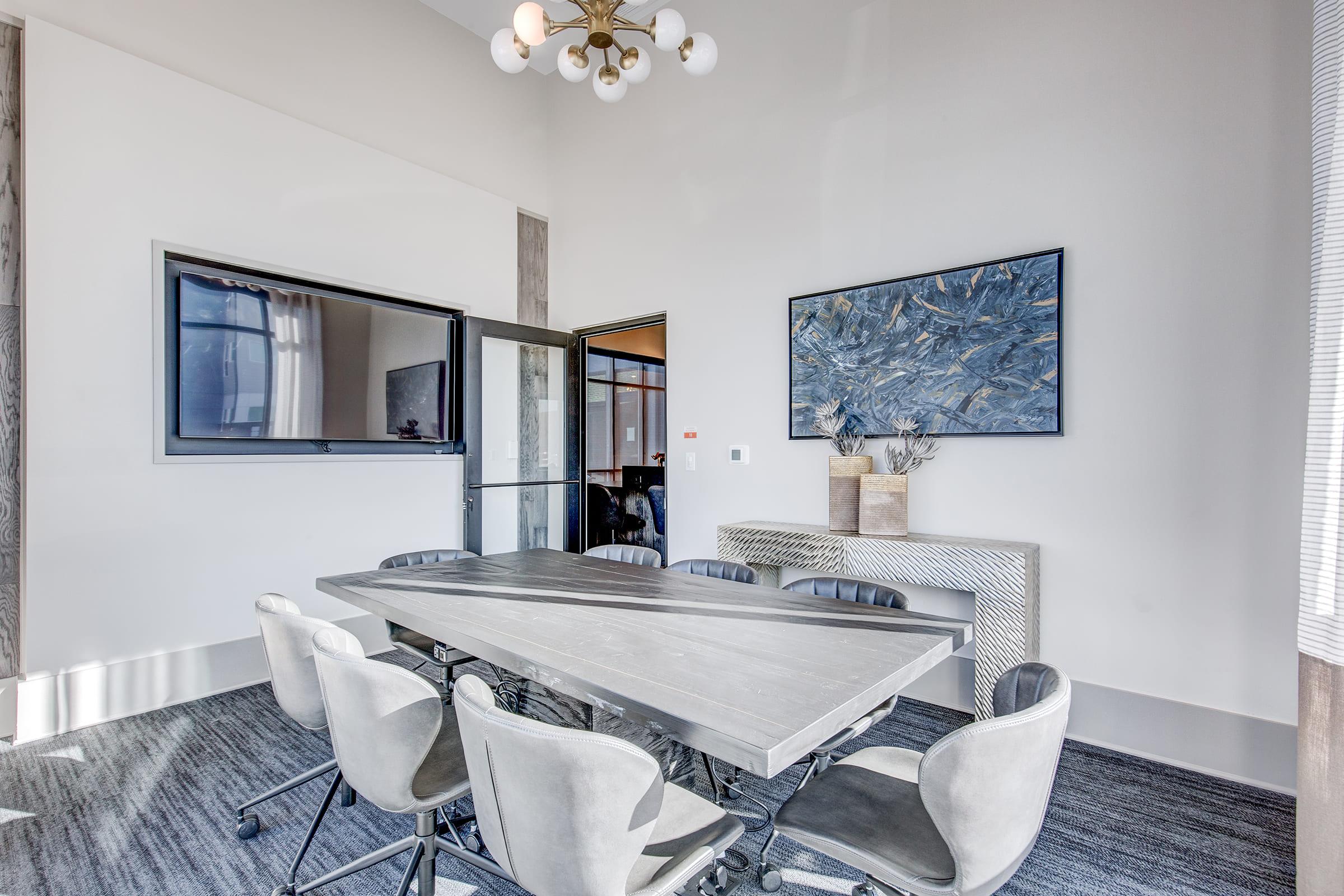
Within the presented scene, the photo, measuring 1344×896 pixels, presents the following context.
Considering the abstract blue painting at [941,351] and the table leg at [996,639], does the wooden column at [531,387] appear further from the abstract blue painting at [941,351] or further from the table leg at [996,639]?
the table leg at [996,639]

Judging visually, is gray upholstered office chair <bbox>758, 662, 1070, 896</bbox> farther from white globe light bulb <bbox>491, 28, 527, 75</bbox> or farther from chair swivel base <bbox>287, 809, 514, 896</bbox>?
white globe light bulb <bbox>491, 28, 527, 75</bbox>

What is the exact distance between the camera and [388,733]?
1485 mm

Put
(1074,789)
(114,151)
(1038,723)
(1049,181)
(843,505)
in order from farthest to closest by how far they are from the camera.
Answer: (843,505), (114,151), (1049,181), (1074,789), (1038,723)

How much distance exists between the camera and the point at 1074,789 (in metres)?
2.40

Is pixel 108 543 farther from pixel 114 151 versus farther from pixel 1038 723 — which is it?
pixel 1038 723

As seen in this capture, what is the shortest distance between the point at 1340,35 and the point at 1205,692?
2267 millimetres

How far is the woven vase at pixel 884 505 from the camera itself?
10.3ft

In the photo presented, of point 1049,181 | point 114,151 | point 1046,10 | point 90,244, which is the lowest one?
point 90,244

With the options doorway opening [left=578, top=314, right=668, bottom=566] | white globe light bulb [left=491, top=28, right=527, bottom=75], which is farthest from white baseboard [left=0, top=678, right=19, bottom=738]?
white globe light bulb [left=491, top=28, right=527, bottom=75]

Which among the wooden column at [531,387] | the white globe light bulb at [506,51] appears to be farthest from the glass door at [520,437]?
the white globe light bulb at [506,51]

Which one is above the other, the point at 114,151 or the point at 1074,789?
the point at 114,151

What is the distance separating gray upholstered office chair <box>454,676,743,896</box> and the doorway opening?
3.64 metres

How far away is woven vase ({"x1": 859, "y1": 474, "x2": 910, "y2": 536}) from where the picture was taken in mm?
3150

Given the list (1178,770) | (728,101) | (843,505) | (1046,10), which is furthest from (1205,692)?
(728,101)
